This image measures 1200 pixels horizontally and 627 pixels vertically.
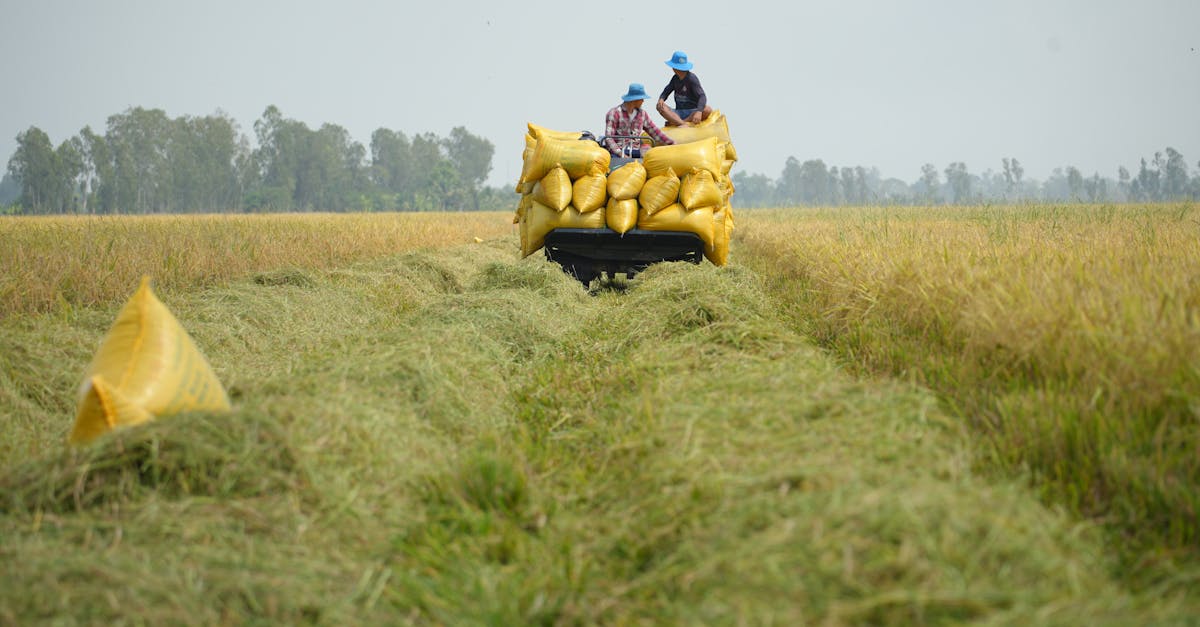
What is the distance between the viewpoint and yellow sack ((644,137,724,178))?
6328 mm

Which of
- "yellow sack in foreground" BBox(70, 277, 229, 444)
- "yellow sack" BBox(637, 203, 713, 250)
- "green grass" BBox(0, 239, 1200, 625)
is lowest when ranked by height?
"green grass" BBox(0, 239, 1200, 625)

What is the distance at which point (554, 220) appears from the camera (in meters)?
6.51

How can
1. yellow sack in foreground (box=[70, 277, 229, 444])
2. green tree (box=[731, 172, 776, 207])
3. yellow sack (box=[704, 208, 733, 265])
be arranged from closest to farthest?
yellow sack in foreground (box=[70, 277, 229, 444]) < yellow sack (box=[704, 208, 733, 265]) < green tree (box=[731, 172, 776, 207])

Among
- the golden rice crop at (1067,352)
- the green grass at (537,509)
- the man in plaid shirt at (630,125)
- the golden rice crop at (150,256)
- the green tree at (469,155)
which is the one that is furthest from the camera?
the green tree at (469,155)

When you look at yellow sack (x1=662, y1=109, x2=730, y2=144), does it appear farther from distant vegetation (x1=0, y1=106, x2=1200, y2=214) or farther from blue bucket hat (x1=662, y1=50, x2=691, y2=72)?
distant vegetation (x1=0, y1=106, x2=1200, y2=214)

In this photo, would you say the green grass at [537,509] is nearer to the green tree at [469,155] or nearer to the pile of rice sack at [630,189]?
the pile of rice sack at [630,189]

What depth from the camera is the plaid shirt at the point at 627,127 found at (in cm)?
740

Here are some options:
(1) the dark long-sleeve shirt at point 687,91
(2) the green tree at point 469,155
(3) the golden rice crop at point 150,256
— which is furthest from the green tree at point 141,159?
(1) the dark long-sleeve shirt at point 687,91

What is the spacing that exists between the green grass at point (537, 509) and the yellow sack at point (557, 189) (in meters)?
2.98

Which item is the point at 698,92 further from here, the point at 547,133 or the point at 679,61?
the point at 547,133

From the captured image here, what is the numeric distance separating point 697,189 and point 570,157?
3.70 ft

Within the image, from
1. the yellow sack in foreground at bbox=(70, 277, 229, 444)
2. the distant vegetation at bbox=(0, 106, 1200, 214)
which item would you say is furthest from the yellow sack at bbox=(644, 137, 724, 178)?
the distant vegetation at bbox=(0, 106, 1200, 214)

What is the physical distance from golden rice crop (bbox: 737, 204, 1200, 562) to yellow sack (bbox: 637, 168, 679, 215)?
1.95 meters

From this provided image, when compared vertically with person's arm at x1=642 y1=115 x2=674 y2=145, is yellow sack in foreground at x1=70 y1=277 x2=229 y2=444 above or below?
below
